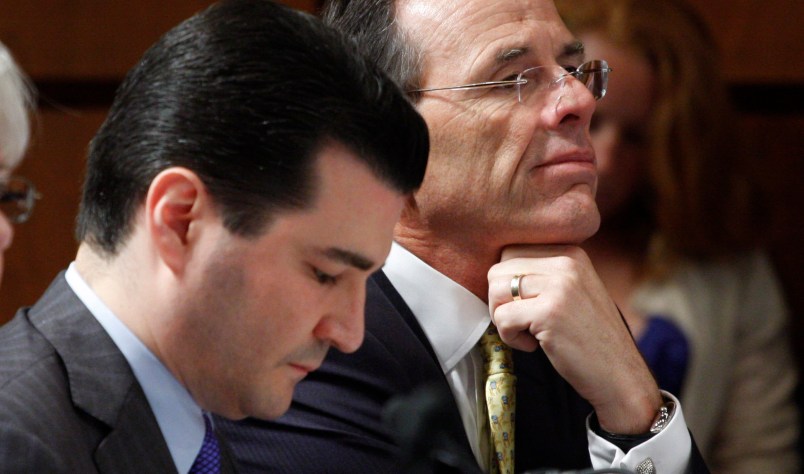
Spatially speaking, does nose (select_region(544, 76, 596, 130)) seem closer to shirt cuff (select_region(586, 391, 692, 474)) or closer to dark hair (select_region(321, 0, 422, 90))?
dark hair (select_region(321, 0, 422, 90))

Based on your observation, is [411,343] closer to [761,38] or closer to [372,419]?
[372,419]

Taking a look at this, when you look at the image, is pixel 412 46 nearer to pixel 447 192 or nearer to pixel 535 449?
pixel 447 192

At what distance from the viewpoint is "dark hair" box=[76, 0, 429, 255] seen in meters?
1.15

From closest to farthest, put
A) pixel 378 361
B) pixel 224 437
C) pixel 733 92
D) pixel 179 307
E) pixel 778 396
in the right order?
pixel 179 307
pixel 224 437
pixel 378 361
pixel 778 396
pixel 733 92

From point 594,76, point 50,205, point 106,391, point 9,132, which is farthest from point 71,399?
point 50,205

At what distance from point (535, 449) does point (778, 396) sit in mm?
1233

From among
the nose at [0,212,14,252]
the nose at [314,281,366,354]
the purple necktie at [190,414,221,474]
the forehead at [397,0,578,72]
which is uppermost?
the forehead at [397,0,578,72]

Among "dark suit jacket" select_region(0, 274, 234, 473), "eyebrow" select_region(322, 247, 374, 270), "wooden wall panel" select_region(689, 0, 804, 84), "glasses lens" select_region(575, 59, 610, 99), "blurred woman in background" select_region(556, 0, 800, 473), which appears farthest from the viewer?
"wooden wall panel" select_region(689, 0, 804, 84)

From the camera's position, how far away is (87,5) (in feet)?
8.80

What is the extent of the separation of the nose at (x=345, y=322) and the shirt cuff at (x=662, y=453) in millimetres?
446

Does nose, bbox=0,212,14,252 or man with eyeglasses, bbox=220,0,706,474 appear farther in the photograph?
man with eyeglasses, bbox=220,0,706,474

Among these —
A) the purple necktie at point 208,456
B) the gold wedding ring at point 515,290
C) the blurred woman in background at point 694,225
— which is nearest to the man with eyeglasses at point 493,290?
the gold wedding ring at point 515,290

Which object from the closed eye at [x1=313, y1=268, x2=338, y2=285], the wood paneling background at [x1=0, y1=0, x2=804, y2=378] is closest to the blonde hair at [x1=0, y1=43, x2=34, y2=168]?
the closed eye at [x1=313, y1=268, x2=338, y2=285]

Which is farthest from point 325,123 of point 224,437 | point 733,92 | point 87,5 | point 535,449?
point 733,92
